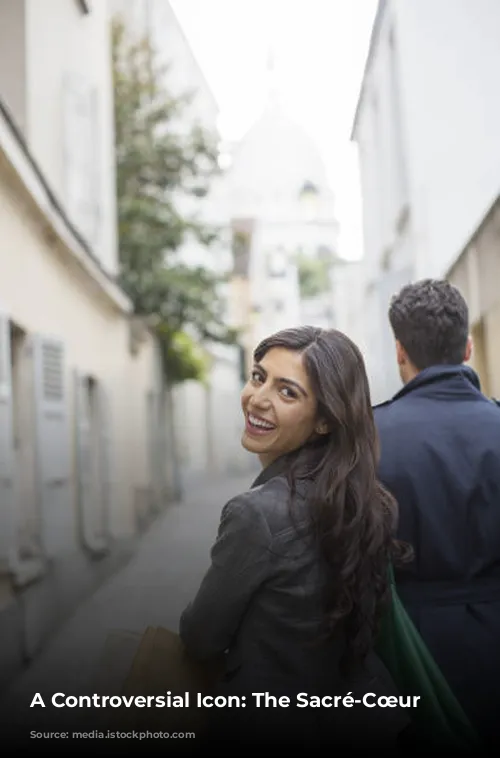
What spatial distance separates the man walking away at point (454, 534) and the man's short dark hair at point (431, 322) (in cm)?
10

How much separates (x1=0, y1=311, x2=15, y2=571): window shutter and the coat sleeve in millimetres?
2901

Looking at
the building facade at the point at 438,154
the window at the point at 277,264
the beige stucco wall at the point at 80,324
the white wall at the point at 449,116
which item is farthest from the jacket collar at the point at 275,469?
the window at the point at 277,264

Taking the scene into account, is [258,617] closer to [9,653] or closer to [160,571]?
[9,653]

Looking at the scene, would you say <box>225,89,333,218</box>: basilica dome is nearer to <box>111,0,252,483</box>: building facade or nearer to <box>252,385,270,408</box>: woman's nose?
<box>111,0,252,483</box>: building facade

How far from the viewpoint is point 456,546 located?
1.88m

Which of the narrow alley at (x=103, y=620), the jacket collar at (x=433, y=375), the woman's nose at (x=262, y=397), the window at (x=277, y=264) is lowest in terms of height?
the narrow alley at (x=103, y=620)

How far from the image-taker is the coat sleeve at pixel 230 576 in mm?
1346

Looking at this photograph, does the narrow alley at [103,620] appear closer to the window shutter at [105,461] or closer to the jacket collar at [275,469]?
the window shutter at [105,461]

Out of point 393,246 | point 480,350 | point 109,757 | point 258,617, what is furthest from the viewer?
point 393,246

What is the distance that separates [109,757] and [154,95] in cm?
943

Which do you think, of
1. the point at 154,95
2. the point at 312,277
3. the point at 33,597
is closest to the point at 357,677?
the point at 33,597

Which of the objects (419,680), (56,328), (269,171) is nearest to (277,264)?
(269,171)

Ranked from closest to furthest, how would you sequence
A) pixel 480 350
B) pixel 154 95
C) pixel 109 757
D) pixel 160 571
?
pixel 109 757
pixel 480 350
pixel 160 571
pixel 154 95

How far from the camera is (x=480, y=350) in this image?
3.93 m
